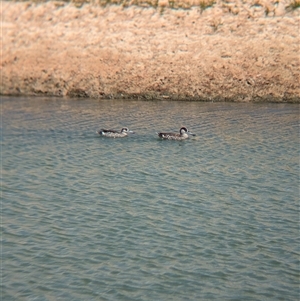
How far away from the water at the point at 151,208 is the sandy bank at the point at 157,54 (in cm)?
439

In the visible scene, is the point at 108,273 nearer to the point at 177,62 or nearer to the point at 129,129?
the point at 129,129

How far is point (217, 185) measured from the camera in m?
23.7

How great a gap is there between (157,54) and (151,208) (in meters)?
21.4

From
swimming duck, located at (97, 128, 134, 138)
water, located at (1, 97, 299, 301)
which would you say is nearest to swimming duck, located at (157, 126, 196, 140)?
water, located at (1, 97, 299, 301)

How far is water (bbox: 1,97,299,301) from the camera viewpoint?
16047mm

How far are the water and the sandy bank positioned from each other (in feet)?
14.4

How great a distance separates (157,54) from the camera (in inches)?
1626

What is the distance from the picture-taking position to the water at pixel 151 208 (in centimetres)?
1605

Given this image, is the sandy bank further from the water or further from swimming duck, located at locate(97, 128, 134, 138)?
swimming duck, located at locate(97, 128, 134, 138)

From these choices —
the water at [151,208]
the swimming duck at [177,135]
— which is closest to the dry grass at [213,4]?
the water at [151,208]

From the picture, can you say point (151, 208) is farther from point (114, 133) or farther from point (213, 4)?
point (213, 4)

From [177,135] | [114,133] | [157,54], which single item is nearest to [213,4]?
[157,54]

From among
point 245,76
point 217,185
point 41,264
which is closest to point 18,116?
point 245,76

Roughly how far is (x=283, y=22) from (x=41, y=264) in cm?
2768
